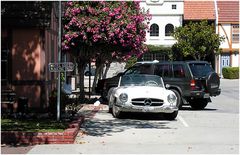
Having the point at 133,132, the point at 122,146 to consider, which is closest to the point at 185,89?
the point at 133,132

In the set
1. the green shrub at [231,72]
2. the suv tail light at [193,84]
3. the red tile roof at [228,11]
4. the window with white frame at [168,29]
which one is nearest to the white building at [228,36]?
the red tile roof at [228,11]

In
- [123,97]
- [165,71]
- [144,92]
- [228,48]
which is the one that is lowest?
[123,97]

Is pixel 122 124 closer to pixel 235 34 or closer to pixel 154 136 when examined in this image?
pixel 154 136

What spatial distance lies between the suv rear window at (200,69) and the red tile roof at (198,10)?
36.3 meters

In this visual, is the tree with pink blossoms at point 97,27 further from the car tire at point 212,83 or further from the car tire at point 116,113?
the car tire at point 116,113

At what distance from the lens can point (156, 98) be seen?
15.4m

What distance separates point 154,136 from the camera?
39.1 feet

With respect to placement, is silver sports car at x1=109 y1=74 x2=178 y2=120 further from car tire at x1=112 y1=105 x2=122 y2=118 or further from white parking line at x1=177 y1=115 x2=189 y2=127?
white parking line at x1=177 y1=115 x2=189 y2=127

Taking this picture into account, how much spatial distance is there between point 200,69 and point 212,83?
3.08 ft

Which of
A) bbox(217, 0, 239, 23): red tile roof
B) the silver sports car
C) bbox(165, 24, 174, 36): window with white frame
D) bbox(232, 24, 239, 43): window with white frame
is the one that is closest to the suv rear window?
the silver sports car

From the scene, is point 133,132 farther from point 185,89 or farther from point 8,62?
point 185,89

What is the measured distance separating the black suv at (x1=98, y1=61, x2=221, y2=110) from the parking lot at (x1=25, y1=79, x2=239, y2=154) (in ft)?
9.60

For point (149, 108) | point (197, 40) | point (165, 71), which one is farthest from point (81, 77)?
point (197, 40)

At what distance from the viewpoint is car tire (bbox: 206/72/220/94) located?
771 inches
